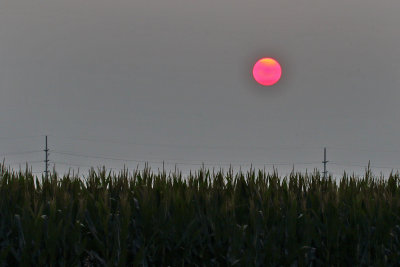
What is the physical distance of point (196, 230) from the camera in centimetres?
750

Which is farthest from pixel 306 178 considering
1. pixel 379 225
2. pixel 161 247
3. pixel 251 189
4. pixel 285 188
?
Answer: pixel 161 247

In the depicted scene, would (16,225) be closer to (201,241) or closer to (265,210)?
(201,241)

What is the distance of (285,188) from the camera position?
9.43m

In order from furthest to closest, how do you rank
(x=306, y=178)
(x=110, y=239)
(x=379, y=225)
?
1. (x=306, y=178)
2. (x=379, y=225)
3. (x=110, y=239)

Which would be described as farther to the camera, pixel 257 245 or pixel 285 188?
pixel 285 188

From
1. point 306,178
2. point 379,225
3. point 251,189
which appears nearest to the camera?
point 379,225

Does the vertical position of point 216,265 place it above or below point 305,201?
below

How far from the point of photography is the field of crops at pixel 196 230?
7250mm

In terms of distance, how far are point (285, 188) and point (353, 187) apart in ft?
3.70

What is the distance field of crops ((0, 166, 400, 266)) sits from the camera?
7.25 m

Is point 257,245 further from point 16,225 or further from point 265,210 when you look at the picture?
point 16,225

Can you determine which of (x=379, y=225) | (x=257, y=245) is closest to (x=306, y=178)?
(x=379, y=225)

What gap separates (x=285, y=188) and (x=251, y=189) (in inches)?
27.2

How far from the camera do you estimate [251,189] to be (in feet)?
29.8
